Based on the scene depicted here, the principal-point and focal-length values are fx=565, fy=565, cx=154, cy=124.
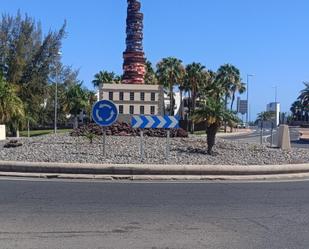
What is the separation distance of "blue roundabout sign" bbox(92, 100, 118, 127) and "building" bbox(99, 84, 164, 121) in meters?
55.3

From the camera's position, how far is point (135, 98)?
74.7 metres

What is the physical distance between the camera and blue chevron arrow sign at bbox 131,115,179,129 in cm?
1772

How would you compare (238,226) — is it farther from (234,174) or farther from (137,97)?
(137,97)

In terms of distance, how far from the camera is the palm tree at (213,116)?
18.6 metres

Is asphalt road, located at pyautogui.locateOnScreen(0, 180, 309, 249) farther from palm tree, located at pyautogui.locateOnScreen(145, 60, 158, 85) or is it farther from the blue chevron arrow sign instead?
palm tree, located at pyautogui.locateOnScreen(145, 60, 158, 85)

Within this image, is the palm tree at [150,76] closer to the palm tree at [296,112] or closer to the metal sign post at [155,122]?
the palm tree at [296,112]

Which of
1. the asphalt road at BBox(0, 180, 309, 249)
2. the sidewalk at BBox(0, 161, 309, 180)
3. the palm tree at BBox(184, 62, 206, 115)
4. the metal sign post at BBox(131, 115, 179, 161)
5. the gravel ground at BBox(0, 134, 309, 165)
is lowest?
the asphalt road at BBox(0, 180, 309, 249)

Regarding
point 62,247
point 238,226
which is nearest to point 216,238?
point 238,226

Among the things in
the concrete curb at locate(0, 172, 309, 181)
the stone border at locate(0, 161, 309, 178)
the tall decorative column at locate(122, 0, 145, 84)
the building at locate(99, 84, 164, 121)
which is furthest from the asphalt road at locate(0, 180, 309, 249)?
the tall decorative column at locate(122, 0, 145, 84)

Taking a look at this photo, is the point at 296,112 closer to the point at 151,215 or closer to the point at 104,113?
the point at 104,113

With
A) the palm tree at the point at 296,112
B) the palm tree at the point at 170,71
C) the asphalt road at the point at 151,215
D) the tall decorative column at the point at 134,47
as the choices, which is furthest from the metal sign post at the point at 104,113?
the palm tree at the point at 296,112

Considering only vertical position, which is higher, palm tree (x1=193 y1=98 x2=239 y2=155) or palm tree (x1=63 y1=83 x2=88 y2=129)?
palm tree (x1=63 y1=83 x2=88 y2=129)

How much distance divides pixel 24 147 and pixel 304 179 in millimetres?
9574

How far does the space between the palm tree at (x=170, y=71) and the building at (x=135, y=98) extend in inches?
590
